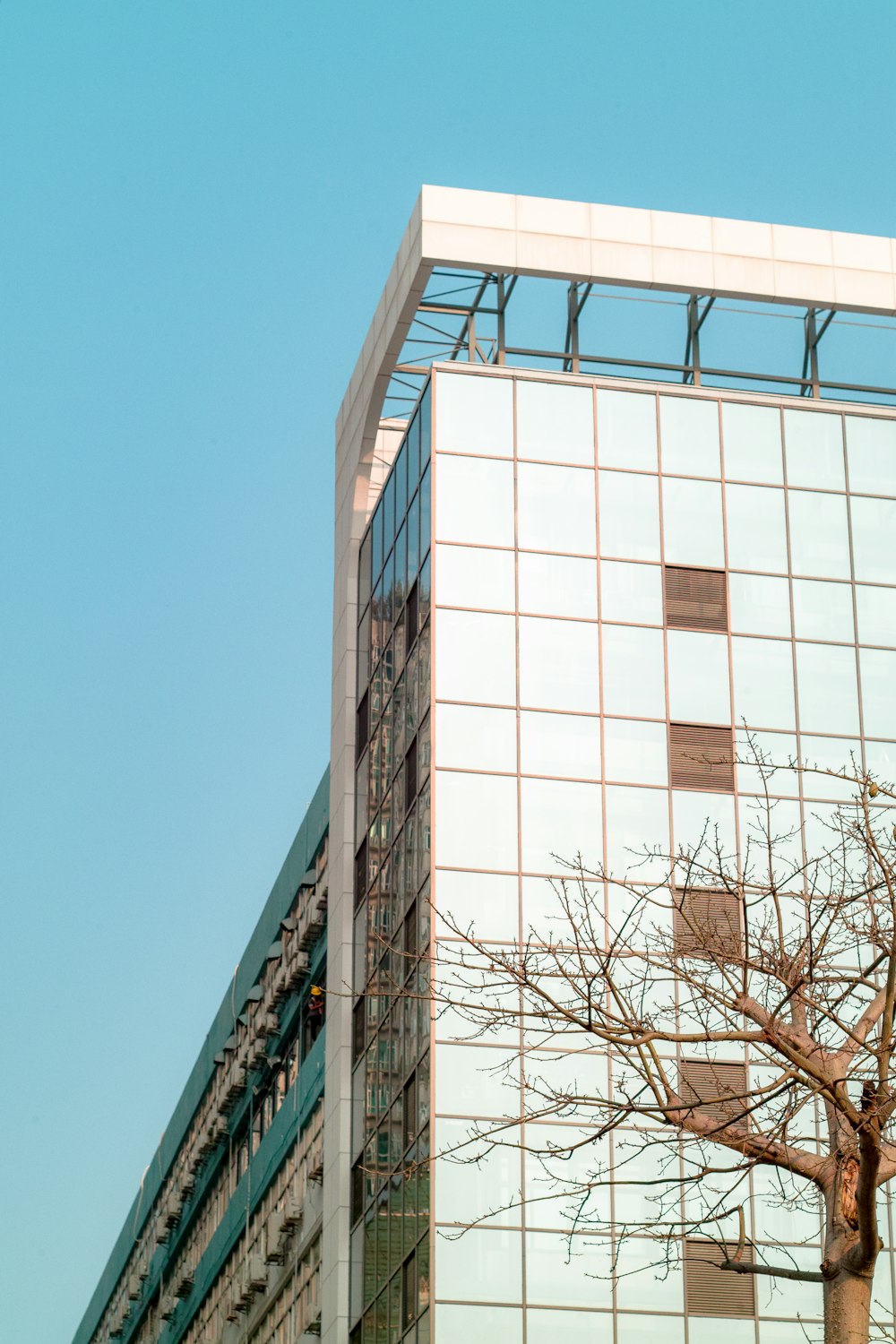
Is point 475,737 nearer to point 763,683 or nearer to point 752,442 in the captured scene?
point 763,683

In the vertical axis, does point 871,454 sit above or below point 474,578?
above

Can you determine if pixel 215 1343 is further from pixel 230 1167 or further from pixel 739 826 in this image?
pixel 739 826

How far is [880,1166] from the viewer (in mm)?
15734

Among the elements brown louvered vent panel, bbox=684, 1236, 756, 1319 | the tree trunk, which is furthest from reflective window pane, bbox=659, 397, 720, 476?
the tree trunk

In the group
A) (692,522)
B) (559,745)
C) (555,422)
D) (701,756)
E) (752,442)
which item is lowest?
(559,745)

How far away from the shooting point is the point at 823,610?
132ft

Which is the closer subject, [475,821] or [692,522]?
[475,821]

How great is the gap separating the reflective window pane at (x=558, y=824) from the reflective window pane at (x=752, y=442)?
23.4 feet

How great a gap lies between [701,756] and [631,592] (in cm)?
328

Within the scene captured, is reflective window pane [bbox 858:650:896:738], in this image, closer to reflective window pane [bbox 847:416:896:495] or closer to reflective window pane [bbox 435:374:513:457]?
reflective window pane [bbox 847:416:896:495]

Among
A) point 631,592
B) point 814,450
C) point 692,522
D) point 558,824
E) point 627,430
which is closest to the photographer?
point 558,824

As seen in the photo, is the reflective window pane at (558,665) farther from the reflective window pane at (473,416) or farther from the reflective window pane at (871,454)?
the reflective window pane at (871,454)

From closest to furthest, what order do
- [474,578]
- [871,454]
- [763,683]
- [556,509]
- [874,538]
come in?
[474,578] → [763,683] → [556,509] → [874,538] → [871,454]

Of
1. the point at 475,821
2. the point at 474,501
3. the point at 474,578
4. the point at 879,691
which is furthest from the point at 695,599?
the point at 475,821
